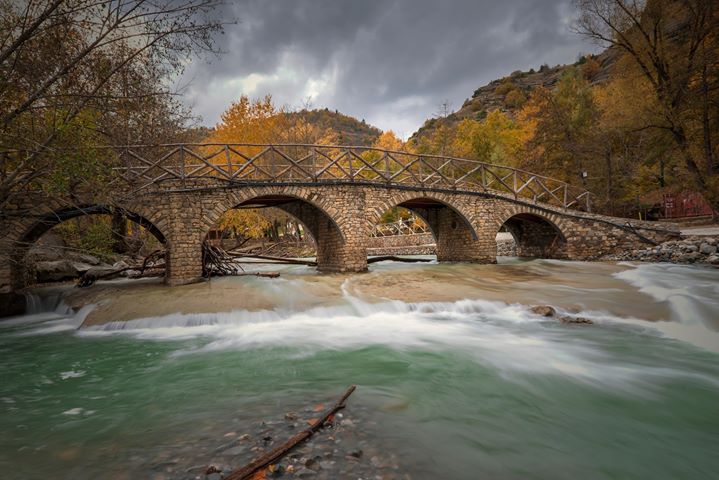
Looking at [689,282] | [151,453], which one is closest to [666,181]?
[689,282]

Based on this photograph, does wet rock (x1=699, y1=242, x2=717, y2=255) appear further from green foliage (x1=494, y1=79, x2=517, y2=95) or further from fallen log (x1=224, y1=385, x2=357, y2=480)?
green foliage (x1=494, y1=79, x2=517, y2=95)

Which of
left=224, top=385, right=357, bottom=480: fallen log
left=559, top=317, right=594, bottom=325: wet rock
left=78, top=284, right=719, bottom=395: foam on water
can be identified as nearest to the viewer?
left=224, top=385, right=357, bottom=480: fallen log

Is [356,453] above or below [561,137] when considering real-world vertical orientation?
below

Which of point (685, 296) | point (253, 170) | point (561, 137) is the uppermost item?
point (561, 137)

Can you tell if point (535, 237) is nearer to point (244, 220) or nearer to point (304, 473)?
point (244, 220)

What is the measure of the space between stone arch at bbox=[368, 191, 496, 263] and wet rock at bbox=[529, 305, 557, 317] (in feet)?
23.2

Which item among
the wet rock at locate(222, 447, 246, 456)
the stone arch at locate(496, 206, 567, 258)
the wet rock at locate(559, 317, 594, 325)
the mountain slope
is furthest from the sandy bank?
the mountain slope

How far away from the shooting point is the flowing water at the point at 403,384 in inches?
116

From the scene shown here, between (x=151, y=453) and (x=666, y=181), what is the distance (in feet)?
94.2

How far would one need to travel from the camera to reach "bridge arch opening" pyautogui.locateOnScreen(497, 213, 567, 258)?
1839 centimetres

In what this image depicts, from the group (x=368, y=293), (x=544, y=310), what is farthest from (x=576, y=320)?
(x=368, y=293)

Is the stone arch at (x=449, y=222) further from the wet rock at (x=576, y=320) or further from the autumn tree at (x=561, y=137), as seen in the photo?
the autumn tree at (x=561, y=137)

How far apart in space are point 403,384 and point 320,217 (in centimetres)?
1169

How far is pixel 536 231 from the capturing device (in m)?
20.3
